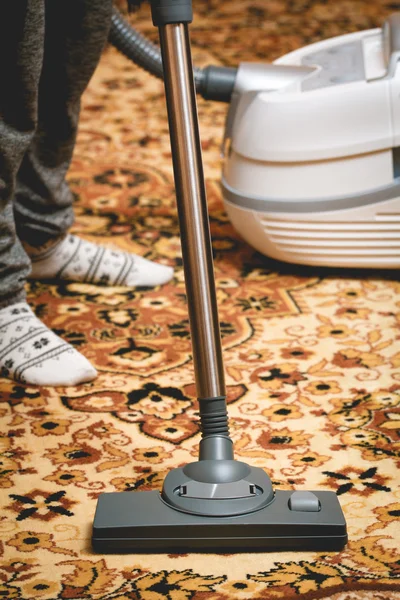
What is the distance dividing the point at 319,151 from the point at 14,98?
1.61 ft

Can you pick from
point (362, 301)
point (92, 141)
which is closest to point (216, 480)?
point (362, 301)

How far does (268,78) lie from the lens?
1310 millimetres

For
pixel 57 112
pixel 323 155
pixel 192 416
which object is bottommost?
pixel 192 416

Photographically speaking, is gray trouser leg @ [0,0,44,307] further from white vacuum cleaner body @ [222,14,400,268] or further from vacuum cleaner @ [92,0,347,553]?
white vacuum cleaner body @ [222,14,400,268]

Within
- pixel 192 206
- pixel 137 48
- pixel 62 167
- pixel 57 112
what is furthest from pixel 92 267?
pixel 192 206

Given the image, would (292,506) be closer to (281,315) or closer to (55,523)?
(55,523)

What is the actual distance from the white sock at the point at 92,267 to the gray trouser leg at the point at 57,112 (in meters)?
0.06

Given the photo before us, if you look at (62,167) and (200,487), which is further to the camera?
(62,167)

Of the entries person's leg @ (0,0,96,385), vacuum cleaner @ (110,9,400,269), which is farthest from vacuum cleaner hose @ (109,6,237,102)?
person's leg @ (0,0,96,385)

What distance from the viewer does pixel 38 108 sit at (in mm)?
1162

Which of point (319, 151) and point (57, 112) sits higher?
point (57, 112)

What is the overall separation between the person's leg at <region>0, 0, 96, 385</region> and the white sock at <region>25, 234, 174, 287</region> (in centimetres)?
21

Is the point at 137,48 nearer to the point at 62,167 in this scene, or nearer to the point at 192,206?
the point at 62,167

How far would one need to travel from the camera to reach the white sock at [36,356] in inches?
42.1
